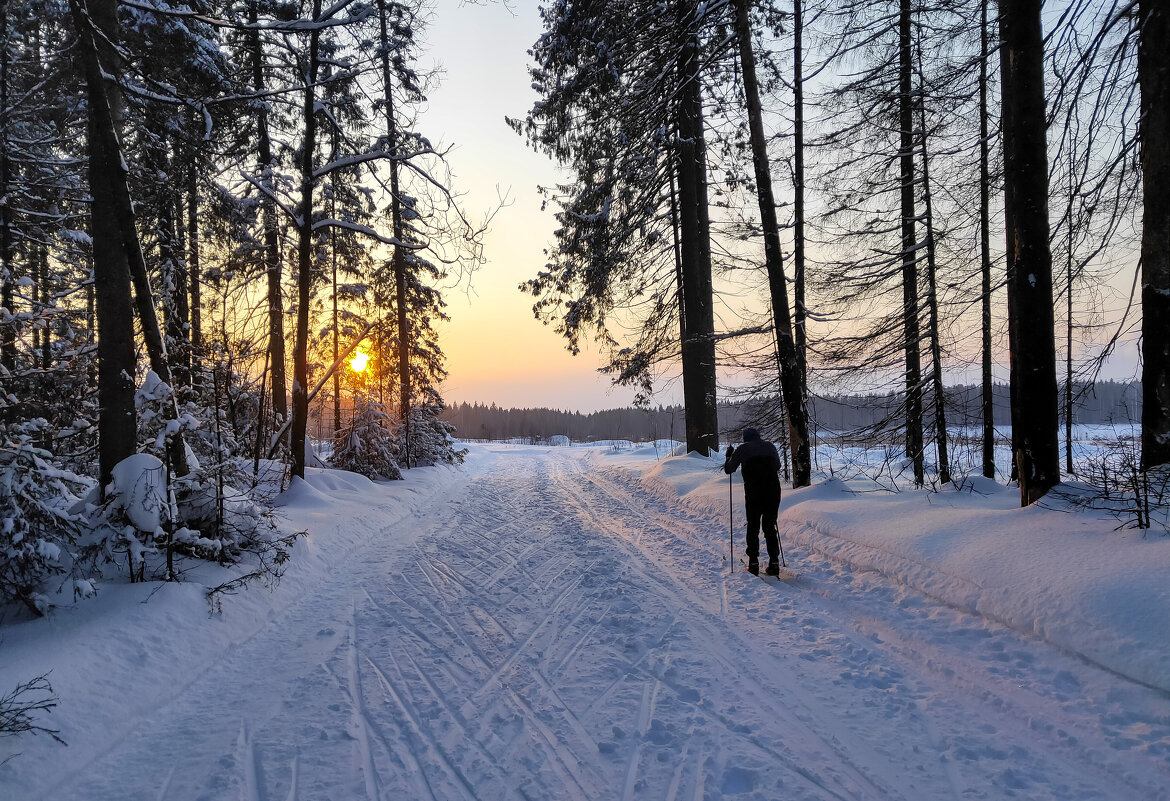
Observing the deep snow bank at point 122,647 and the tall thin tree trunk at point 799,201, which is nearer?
the deep snow bank at point 122,647

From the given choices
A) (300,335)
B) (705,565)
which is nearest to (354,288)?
(300,335)

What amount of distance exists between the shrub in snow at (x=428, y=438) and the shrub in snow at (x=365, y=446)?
79.7 inches

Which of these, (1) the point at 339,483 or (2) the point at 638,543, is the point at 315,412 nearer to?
(1) the point at 339,483

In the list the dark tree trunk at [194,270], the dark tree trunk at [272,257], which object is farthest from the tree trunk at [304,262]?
the dark tree trunk at [194,270]

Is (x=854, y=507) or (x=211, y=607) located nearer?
(x=211, y=607)

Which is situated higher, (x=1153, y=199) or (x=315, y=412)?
(x=1153, y=199)

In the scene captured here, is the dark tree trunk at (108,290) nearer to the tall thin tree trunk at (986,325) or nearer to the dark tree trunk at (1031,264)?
the dark tree trunk at (1031,264)

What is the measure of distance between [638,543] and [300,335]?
7.97 m

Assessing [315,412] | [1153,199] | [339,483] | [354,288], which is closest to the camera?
[1153,199]

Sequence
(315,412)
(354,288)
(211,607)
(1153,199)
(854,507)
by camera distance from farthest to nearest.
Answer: (315,412) → (354,288) → (854,507) → (1153,199) → (211,607)

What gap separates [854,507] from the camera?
7.73 m

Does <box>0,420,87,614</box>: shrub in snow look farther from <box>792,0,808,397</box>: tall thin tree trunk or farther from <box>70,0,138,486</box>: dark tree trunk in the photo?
<box>792,0,808,397</box>: tall thin tree trunk

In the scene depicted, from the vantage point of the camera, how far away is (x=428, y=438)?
62.6 ft

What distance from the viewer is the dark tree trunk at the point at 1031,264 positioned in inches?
241
